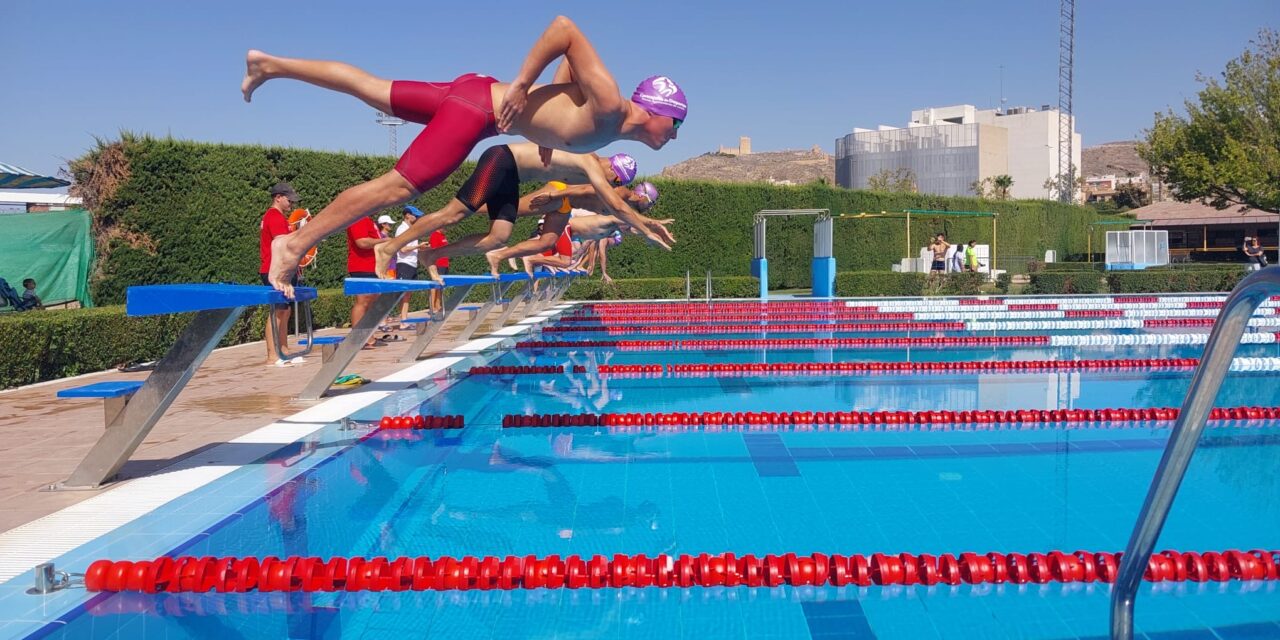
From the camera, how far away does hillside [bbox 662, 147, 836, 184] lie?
410 ft

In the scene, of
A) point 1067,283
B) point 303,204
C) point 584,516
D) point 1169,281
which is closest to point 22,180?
point 303,204

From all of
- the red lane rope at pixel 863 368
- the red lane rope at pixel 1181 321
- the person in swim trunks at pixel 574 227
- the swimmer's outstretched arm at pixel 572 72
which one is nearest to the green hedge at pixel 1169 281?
the red lane rope at pixel 1181 321

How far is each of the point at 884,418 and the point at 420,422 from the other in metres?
3.01

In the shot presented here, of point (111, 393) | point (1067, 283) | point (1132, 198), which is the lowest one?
point (1067, 283)

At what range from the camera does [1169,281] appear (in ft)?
79.3

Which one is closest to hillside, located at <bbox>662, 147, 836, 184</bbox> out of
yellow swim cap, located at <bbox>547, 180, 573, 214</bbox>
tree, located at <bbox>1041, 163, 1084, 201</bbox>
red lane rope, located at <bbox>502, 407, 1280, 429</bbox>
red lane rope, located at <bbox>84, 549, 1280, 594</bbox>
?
tree, located at <bbox>1041, 163, 1084, 201</bbox>

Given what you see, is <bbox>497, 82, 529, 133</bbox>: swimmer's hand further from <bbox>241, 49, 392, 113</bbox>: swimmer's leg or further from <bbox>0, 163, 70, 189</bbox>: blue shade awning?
<bbox>0, 163, 70, 189</bbox>: blue shade awning

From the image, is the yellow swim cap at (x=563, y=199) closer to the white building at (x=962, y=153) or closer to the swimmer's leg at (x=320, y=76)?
the swimmer's leg at (x=320, y=76)

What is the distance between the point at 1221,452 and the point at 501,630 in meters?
4.48

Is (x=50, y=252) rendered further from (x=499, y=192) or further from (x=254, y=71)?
(x=254, y=71)

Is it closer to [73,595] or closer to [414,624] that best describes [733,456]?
[414,624]

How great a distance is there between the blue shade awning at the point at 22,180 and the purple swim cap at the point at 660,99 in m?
11.9

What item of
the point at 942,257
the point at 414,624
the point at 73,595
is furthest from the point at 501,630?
the point at 942,257

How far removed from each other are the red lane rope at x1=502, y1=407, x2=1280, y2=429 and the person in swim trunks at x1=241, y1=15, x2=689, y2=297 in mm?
2040
